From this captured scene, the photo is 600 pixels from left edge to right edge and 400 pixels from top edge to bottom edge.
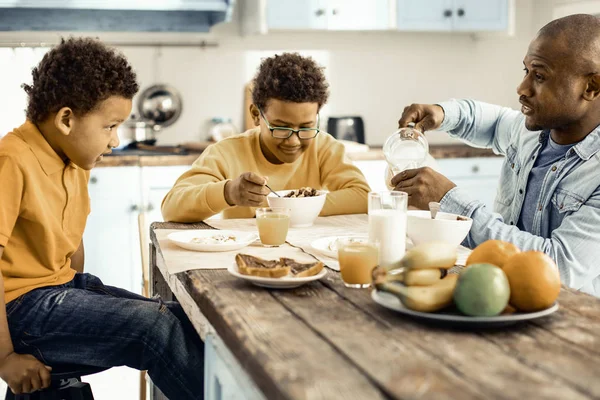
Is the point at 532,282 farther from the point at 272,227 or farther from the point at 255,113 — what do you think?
the point at 255,113

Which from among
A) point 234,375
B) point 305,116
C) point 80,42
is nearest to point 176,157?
point 305,116

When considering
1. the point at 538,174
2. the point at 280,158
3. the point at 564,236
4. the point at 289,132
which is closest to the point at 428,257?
the point at 564,236

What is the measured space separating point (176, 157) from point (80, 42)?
187 centimetres

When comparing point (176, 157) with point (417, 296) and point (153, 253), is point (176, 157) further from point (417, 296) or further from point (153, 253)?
point (417, 296)

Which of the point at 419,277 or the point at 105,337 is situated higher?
the point at 419,277

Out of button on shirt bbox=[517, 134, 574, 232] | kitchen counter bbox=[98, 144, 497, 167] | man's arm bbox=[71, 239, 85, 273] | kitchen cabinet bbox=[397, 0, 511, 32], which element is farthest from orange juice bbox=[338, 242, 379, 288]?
kitchen cabinet bbox=[397, 0, 511, 32]

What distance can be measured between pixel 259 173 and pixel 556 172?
948 millimetres

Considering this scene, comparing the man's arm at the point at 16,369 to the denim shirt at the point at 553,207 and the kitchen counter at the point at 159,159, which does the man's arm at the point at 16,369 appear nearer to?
Answer: the denim shirt at the point at 553,207

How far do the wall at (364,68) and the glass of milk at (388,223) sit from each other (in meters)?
2.89

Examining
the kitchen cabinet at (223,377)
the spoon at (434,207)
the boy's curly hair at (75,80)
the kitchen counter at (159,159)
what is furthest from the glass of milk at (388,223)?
the kitchen counter at (159,159)

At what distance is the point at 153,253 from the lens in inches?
83.3

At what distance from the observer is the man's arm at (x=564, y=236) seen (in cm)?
168

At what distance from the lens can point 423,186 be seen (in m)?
1.69

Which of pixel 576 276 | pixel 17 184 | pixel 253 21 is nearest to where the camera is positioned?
pixel 17 184
